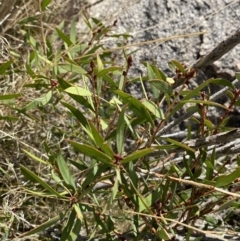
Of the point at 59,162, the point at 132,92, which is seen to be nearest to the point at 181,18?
the point at 132,92

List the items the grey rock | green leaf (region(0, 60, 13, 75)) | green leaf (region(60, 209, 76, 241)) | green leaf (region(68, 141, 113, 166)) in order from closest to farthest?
green leaf (region(68, 141, 113, 166)) < green leaf (region(60, 209, 76, 241)) < green leaf (region(0, 60, 13, 75)) < the grey rock

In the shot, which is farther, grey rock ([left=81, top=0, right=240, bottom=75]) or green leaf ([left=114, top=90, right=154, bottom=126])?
grey rock ([left=81, top=0, right=240, bottom=75])

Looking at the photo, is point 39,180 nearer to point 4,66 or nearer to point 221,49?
point 4,66

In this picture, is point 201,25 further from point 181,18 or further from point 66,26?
point 66,26

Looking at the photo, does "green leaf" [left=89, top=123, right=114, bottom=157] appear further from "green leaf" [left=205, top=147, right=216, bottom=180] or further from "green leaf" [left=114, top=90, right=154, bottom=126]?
"green leaf" [left=205, top=147, right=216, bottom=180]

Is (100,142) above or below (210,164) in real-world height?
above

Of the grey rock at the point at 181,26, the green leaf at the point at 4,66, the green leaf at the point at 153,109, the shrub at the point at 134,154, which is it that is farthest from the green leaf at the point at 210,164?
the grey rock at the point at 181,26

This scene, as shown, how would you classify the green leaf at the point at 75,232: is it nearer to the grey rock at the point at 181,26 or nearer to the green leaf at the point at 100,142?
the green leaf at the point at 100,142

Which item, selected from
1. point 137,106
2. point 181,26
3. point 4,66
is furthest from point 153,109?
point 181,26

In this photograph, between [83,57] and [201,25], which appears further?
[201,25]

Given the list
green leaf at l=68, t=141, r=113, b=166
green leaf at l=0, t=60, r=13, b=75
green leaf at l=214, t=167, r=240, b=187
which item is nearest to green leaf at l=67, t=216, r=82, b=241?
green leaf at l=68, t=141, r=113, b=166

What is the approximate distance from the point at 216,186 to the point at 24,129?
2.16 ft

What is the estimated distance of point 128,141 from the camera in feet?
5.93

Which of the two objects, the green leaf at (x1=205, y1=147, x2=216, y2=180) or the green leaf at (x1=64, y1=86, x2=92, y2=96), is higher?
the green leaf at (x1=64, y1=86, x2=92, y2=96)
